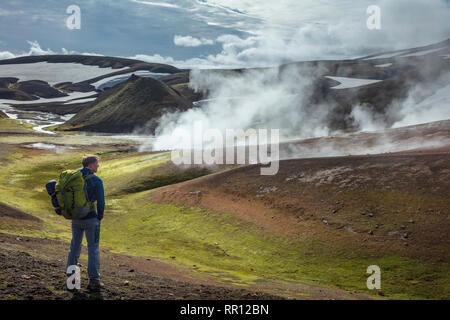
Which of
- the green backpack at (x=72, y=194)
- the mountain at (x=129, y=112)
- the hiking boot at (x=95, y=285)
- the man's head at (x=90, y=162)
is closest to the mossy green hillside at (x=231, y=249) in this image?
the hiking boot at (x=95, y=285)

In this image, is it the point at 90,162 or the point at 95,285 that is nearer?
the point at 90,162

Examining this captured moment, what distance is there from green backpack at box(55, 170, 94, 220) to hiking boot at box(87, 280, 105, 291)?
232 cm

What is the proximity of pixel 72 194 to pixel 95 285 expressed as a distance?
123 inches

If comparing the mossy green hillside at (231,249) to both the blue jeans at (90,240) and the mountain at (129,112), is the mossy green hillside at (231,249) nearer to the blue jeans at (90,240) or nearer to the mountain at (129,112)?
the blue jeans at (90,240)

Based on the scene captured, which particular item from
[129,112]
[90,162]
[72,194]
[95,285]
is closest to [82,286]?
[95,285]

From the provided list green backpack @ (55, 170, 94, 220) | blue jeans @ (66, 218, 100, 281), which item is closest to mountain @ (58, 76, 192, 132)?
blue jeans @ (66, 218, 100, 281)

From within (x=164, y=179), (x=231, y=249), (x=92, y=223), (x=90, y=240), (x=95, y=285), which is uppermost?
(x=92, y=223)

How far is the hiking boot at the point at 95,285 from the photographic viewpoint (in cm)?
1191

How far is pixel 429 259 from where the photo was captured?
2202cm

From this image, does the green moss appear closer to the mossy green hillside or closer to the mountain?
the mossy green hillside

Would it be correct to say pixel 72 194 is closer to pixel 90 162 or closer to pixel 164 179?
pixel 90 162

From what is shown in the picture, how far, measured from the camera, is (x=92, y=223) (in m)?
12.1

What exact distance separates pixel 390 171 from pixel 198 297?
2423cm
